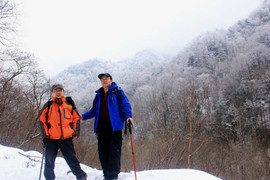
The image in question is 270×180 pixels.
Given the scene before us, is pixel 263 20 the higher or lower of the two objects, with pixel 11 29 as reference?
higher

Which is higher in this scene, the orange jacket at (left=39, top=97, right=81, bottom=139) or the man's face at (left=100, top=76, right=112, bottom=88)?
the man's face at (left=100, top=76, right=112, bottom=88)

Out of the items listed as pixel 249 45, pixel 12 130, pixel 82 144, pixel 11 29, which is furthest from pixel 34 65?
pixel 249 45

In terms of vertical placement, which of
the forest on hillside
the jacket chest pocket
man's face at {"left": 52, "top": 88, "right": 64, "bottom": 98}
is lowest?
the forest on hillside

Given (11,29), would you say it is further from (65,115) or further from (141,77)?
(141,77)

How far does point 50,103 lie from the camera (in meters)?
3.06

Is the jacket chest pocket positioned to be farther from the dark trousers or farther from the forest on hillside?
the forest on hillside

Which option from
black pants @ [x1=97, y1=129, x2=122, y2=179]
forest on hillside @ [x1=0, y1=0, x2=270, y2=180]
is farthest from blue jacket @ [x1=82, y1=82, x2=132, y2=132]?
forest on hillside @ [x1=0, y1=0, x2=270, y2=180]

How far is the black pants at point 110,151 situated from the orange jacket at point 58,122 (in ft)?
1.63

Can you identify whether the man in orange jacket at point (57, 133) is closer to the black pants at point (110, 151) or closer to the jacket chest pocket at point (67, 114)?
the jacket chest pocket at point (67, 114)

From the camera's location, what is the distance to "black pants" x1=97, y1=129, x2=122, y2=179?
10.0ft

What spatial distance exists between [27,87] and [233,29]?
337ft

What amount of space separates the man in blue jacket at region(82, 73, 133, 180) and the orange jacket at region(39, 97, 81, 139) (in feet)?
1.54

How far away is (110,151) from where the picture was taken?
3107mm

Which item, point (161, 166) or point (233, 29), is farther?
point (233, 29)
